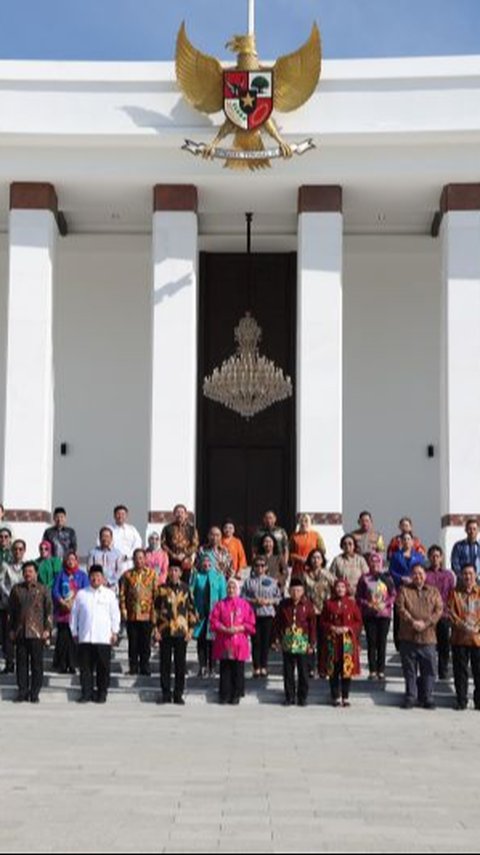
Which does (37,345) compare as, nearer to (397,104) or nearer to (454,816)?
(397,104)

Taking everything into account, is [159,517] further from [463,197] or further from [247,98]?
[463,197]

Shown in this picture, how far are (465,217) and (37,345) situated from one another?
235 inches

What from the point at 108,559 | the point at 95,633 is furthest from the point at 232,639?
the point at 108,559

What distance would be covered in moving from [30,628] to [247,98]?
8.19 meters

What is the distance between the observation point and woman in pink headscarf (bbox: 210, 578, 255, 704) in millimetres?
12922

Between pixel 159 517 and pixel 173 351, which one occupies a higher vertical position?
pixel 173 351

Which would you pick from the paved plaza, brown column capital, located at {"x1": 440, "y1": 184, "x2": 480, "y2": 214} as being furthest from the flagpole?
the paved plaza

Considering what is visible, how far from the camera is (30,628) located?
1323 cm

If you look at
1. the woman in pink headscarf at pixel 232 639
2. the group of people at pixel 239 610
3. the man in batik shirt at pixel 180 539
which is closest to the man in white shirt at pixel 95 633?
the group of people at pixel 239 610

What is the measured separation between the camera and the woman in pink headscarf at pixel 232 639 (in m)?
12.9

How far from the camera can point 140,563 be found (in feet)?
46.3

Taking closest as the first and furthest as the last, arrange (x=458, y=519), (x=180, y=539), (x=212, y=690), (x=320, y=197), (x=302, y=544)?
(x=212, y=690) < (x=180, y=539) < (x=302, y=544) < (x=458, y=519) < (x=320, y=197)

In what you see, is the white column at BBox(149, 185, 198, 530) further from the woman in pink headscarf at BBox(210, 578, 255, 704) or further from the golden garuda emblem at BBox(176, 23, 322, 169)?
the woman in pink headscarf at BBox(210, 578, 255, 704)

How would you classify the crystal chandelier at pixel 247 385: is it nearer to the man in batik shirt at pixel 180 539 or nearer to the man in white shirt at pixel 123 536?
the man in white shirt at pixel 123 536
